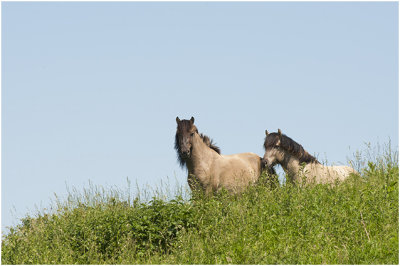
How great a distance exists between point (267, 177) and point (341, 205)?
3337 mm

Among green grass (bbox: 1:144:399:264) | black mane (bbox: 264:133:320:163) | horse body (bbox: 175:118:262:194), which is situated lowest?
green grass (bbox: 1:144:399:264)

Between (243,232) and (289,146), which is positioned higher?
(289,146)

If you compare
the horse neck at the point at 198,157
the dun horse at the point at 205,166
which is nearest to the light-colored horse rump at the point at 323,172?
the dun horse at the point at 205,166

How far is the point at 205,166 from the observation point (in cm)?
1389

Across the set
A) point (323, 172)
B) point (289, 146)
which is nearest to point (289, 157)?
point (289, 146)

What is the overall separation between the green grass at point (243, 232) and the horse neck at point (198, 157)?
4.31 feet

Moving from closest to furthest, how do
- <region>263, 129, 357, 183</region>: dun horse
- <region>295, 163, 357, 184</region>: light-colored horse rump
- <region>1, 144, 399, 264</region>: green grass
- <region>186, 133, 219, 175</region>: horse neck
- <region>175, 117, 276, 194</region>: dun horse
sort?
<region>1, 144, 399, 264</region>: green grass → <region>175, 117, 276, 194</region>: dun horse → <region>186, 133, 219, 175</region>: horse neck → <region>295, 163, 357, 184</region>: light-colored horse rump → <region>263, 129, 357, 183</region>: dun horse

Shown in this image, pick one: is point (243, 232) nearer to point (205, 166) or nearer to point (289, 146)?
point (205, 166)

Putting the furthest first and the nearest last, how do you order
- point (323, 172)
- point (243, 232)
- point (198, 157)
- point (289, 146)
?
1. point (289, 146)
2. point (323, 172)
3. point (198, 157)
4. point (243, 232)

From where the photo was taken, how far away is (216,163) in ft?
46.2

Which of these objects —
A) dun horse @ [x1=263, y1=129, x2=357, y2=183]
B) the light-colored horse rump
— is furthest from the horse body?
the light-colored horse rump

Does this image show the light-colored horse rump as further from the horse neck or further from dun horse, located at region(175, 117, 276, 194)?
the horse neck

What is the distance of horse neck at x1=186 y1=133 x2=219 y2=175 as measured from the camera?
45.4 feet

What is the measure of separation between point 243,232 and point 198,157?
4474mm
